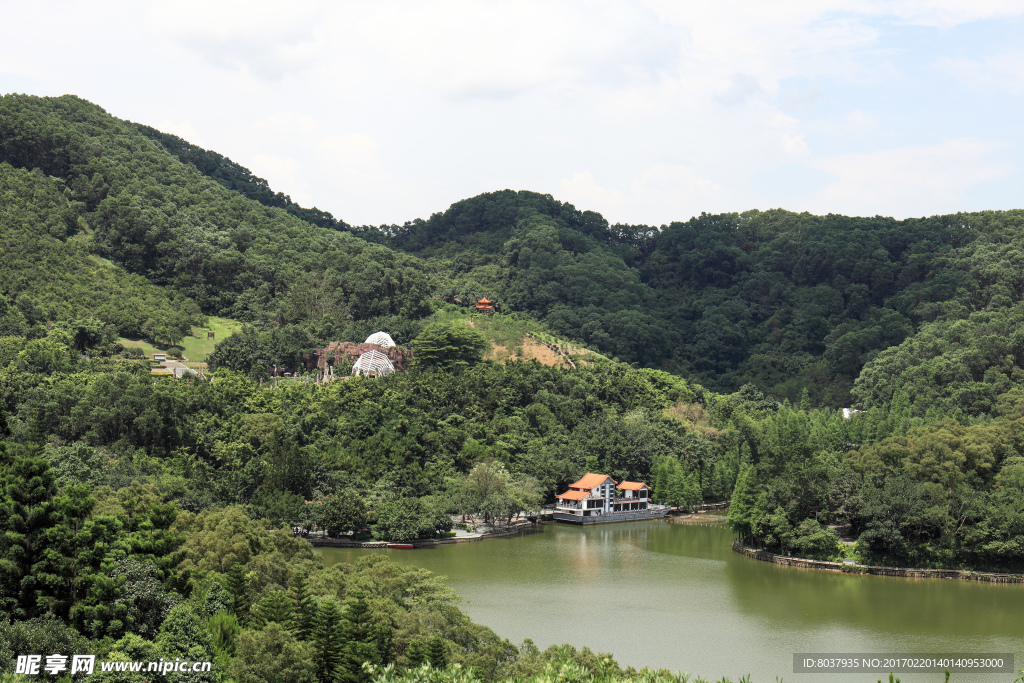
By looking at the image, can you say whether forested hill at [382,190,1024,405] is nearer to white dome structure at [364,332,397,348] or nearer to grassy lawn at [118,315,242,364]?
white dome structure at [364,332,397,348]

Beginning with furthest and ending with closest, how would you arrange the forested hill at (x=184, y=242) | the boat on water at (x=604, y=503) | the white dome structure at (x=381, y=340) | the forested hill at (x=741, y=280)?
the forested hill at (x=741, y=280), the forested hill at (x=184, y=242), the white dome structure at (x=381, y=340), the boat on water at (x=604, y=503)

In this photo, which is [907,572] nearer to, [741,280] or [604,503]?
[604,503]

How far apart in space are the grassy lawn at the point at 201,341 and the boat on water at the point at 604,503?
2336 centimetres

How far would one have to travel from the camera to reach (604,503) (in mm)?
47969

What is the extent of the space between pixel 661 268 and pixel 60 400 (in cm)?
6200

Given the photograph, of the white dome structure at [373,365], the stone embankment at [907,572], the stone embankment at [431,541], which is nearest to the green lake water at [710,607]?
the stone embankment at [907,572]

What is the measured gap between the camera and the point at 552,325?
7650cm

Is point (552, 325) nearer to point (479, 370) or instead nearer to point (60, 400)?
point (479, 370)

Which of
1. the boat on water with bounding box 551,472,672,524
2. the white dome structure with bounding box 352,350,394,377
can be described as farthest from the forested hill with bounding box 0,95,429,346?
the boat on water with bounding box 551,472,672,524

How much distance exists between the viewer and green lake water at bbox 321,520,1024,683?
26359 mm

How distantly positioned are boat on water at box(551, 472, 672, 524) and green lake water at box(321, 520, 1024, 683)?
21.2 feet

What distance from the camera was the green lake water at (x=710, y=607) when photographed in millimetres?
26359

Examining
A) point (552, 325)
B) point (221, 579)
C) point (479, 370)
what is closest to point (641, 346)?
point (552, 325)

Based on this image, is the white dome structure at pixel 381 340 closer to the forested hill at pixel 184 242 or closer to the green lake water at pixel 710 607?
the forested hill at pixel 184 242
